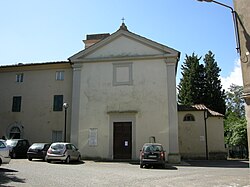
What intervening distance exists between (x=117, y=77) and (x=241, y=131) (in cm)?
1831

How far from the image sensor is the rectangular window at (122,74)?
23938 millimetres

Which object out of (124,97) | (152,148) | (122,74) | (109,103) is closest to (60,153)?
(152,148)

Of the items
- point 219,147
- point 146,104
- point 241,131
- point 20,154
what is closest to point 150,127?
point 146,104

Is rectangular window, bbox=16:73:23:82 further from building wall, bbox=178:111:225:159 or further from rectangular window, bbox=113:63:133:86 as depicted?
building wall, bbox=178:111:225:159

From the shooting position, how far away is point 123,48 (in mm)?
24828

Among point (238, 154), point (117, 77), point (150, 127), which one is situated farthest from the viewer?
point (238, 154)

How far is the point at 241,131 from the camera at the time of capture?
110 feet

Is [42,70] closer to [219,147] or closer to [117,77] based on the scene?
[117,77]

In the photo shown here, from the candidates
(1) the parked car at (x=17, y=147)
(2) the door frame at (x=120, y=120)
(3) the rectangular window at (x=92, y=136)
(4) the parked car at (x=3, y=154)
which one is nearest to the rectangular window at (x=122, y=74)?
(2) the door frame at (x=120, y=120)

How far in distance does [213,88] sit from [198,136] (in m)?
20.7

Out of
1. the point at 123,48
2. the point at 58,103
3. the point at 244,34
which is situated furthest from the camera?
the point at 58,103

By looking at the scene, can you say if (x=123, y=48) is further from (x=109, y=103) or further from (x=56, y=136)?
(x=56, y=136)

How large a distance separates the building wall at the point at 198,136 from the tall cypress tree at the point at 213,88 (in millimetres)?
16998

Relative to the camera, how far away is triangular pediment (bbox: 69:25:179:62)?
24.1 meters
